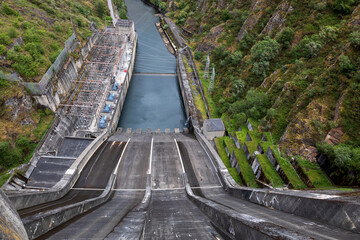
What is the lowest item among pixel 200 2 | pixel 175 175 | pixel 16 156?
pixel 16 156

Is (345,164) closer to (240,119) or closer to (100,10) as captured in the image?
(240,119)

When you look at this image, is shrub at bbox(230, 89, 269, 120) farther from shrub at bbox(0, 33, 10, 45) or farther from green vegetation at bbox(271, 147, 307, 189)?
shrub at bbox(0, 33, 10, 45)

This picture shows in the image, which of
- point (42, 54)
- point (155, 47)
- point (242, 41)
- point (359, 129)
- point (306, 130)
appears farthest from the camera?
point (155, 47)

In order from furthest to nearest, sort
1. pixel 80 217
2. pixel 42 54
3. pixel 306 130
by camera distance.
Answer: pixel 42 54
pixel 306 130
pixel 80 217

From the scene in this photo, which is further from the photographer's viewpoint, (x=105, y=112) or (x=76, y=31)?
(x=76, y=31)

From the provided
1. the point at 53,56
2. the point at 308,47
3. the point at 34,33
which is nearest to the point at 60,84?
the point at 53,56

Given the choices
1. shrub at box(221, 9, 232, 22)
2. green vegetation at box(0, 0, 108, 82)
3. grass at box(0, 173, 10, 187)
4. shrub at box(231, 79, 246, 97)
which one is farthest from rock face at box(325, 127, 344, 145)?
shrub at box(221, 9, 232, 22)

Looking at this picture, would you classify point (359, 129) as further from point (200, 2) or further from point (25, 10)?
point (200, 2)

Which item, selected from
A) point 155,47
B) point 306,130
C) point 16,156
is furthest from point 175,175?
point 155,47
